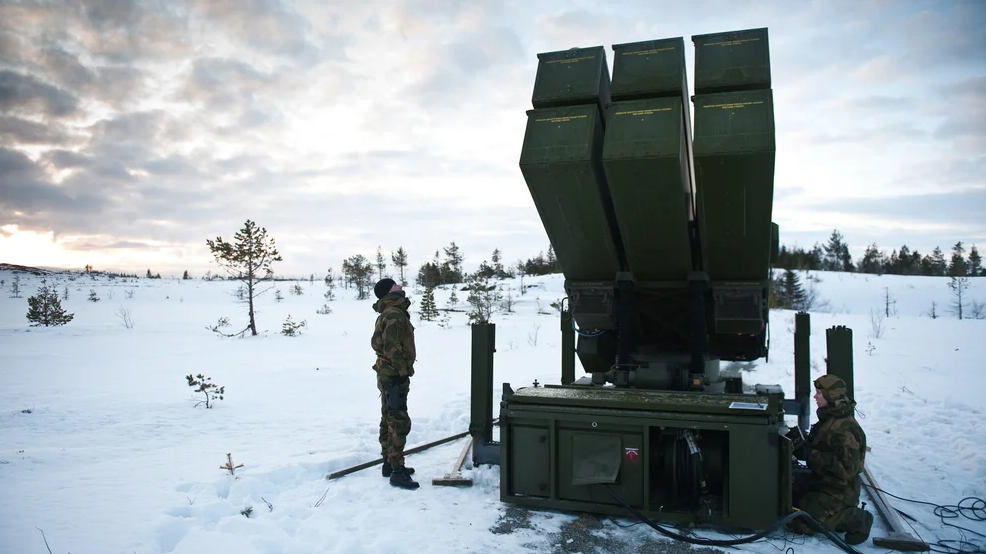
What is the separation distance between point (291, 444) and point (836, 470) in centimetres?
539

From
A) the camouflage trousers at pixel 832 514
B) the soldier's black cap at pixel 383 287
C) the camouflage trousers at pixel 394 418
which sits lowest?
the camouflage trousers at pixel 832 514

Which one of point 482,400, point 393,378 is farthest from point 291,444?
point 482,400

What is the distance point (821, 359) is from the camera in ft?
46.6

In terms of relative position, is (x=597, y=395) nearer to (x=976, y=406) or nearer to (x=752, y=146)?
(x=752, y=146)

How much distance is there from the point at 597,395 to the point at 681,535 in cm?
119

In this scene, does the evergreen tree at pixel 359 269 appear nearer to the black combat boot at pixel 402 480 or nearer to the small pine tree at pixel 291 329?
the small pine tree at pixel 291 329

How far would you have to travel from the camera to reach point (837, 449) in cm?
443

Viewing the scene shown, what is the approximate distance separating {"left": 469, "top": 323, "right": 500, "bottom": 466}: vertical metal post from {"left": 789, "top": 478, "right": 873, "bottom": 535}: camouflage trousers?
8.70ft

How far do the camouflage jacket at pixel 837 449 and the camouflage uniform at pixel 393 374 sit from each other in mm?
3409

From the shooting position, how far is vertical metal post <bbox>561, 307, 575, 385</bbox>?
702cm

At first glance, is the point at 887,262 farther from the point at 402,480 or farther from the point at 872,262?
the point at 402,480

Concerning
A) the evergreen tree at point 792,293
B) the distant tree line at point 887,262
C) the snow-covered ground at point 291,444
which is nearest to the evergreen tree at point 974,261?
the distant tree line at point 887,262

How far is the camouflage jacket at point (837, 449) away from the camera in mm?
4383

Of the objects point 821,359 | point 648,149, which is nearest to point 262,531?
point 648,149
